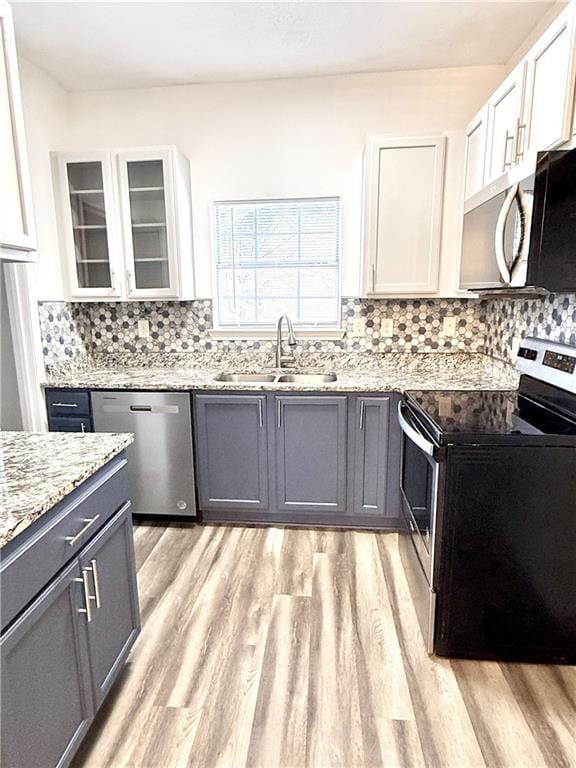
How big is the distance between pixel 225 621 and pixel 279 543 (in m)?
0.68

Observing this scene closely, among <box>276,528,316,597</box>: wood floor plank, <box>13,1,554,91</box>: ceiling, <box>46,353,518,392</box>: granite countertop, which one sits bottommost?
<box>276,528,316,597</box>: wood floor plank

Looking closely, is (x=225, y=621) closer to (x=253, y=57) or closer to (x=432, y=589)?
(x=432, y=589)

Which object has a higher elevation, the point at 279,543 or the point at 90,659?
the point at 90,659

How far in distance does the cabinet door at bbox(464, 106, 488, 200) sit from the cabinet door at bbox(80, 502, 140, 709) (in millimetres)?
2340

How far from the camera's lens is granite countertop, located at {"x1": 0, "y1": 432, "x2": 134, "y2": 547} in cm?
108

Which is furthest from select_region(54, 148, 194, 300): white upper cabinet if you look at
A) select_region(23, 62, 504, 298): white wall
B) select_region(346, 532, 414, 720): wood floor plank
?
→ select_region(346, 532, 414, 720): wood floor plank

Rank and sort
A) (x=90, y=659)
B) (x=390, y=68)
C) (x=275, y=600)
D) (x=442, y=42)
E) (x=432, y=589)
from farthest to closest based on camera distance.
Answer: (x=390, y=68) → (x=442, y=42) → (x=275, y=600) → (x=432, y=589) → (x=90, y=659)

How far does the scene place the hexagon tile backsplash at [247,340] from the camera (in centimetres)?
287

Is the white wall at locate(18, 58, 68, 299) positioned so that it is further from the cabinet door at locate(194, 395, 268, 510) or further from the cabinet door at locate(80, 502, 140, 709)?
the cabinet door at locate(80, 502, 140, 709)

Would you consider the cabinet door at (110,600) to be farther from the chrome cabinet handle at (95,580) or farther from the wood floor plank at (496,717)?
the wood floor plank at (496,717)

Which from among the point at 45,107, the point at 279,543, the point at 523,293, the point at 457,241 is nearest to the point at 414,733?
the point at 279,543

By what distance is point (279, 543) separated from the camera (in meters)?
2.60

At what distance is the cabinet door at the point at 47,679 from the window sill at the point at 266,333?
209cm

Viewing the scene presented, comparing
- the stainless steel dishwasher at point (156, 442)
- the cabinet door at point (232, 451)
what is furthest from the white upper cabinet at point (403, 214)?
the stainless steel dishwasher at point (156, 442)
